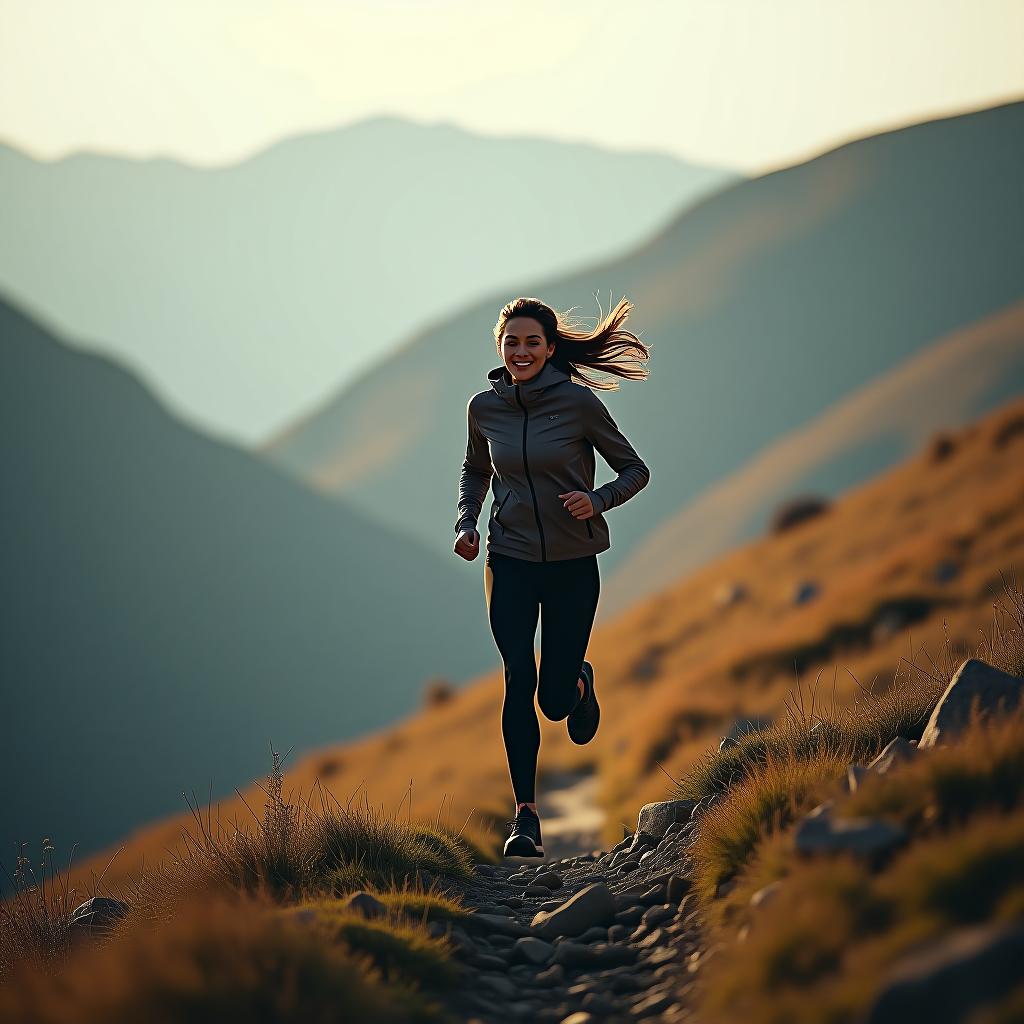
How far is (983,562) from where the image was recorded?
20406 millimetres

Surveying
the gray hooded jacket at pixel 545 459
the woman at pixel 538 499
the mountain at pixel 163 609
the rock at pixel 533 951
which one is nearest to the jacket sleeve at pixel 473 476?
the woman at pixel 538 499

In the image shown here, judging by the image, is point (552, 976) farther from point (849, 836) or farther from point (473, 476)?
point (473, 476)

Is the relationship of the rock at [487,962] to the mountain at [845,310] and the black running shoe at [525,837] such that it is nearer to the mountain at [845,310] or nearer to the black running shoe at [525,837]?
the black running shoe at [525,837]

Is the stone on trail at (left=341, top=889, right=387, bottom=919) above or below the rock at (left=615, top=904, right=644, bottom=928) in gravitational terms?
above

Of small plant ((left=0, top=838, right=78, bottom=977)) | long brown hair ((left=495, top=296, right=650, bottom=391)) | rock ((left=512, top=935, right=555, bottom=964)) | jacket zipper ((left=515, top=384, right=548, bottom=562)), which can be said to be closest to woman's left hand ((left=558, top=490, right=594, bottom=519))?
jacket zipper ((left=515, top=384, right=548, bottom=562))

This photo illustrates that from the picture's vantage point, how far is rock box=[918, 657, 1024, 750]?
527 centimetres

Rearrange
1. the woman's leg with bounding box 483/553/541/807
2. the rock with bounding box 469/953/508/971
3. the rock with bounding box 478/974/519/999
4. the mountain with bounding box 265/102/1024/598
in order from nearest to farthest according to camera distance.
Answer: the rock with bounding box 478/974/519/999 < the rock with bounding box 469/953/508/971 < the woman's leg with bounding box 483/553/541/807 < the mountain with bounding box 265/102/1024/598

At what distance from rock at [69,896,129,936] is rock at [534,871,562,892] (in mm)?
2346

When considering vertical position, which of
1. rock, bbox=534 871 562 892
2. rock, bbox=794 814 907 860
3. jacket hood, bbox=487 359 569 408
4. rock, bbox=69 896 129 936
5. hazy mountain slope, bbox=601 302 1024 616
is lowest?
hazy mountain slope, bbox=601 302 1024 616

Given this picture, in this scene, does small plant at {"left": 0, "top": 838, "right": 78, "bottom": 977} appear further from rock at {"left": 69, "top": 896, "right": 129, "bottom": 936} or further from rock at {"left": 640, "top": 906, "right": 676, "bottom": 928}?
rock at {"left": 640, "top": 906, "right": 676, "bottom": 928}

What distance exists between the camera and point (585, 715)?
23.9ft

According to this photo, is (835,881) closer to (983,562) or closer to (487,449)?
(487,449)

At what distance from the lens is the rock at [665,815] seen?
6773 mm

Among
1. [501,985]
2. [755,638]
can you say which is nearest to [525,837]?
[501,985]
